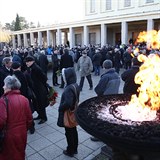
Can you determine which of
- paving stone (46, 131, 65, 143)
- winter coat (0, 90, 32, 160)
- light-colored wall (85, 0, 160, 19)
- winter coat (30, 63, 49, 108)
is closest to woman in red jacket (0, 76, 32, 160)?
winter coat (0, 90, 32, 160)

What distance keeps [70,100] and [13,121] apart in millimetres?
1147

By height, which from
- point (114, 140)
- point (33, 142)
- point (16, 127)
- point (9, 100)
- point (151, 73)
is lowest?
point (33, 142)

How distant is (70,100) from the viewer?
13.1 feet

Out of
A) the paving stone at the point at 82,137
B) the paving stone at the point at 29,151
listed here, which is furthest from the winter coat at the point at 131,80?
the paving stone at the point at 29,151

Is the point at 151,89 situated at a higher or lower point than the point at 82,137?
higher

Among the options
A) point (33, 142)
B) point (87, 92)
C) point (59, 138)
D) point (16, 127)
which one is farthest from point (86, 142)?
point (87, 92)

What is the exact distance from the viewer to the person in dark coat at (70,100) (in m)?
4.01

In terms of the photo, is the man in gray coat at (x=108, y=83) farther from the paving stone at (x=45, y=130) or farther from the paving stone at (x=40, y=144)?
the paving stone at (x=45, y=130)

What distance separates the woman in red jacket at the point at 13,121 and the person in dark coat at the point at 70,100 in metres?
0.79

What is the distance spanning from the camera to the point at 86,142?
16.3 feet

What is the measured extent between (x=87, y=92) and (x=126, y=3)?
25.2 meters

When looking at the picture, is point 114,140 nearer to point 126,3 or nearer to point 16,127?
point 16,127

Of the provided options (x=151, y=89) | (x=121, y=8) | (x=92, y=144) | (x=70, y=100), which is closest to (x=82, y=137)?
(x=92, y=144)

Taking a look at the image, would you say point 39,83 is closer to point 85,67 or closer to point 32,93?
point 32,93
